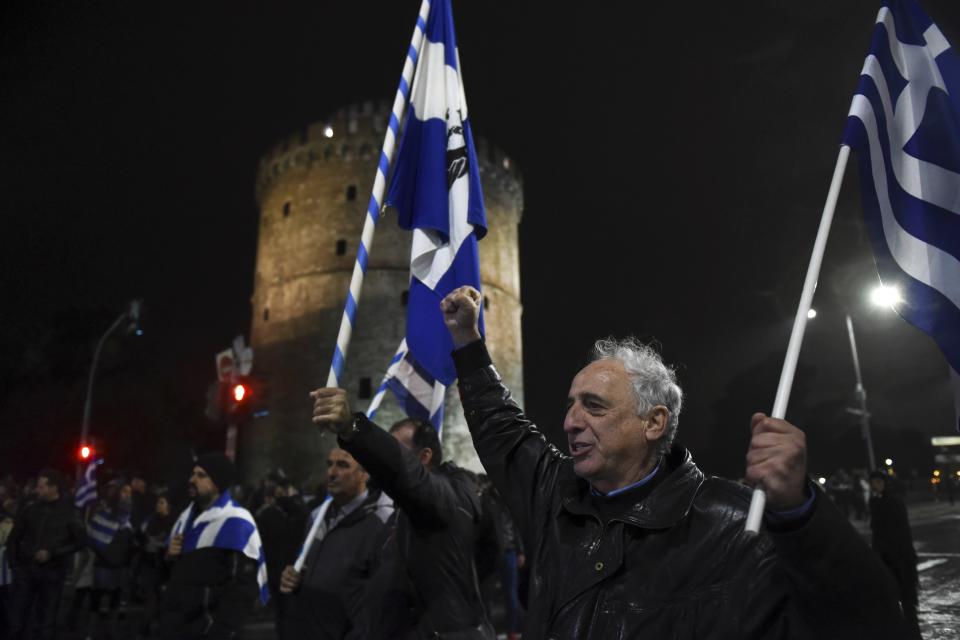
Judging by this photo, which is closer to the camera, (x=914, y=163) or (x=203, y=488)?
(x=914, y=163)

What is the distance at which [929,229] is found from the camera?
2.41m

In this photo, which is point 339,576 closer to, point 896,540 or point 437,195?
point 437,195

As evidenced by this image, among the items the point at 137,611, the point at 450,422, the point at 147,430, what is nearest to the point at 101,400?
the point at 147,430

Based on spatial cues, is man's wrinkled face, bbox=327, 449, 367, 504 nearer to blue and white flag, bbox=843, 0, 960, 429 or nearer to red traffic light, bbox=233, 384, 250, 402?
blue and white flag, bbox=843, 0, 960, 429

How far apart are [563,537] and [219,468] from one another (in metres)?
3.67

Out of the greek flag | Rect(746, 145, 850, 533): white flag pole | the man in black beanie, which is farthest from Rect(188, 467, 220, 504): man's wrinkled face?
Rect(746, 145, 850, 533): white flag pole

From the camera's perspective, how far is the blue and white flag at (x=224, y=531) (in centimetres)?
462

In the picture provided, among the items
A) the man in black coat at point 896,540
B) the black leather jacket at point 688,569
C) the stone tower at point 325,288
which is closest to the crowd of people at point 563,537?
the black leather jacket at point 688,569

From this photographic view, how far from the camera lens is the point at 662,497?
6.26ft

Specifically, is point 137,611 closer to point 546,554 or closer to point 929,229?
point 546,554

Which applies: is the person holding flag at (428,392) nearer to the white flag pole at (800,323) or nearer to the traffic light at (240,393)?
the white flag pole at (800,323)

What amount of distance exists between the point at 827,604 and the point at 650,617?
487 mm

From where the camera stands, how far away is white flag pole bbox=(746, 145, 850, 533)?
4.95 ft

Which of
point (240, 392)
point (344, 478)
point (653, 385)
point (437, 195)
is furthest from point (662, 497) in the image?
point (240, 392)
